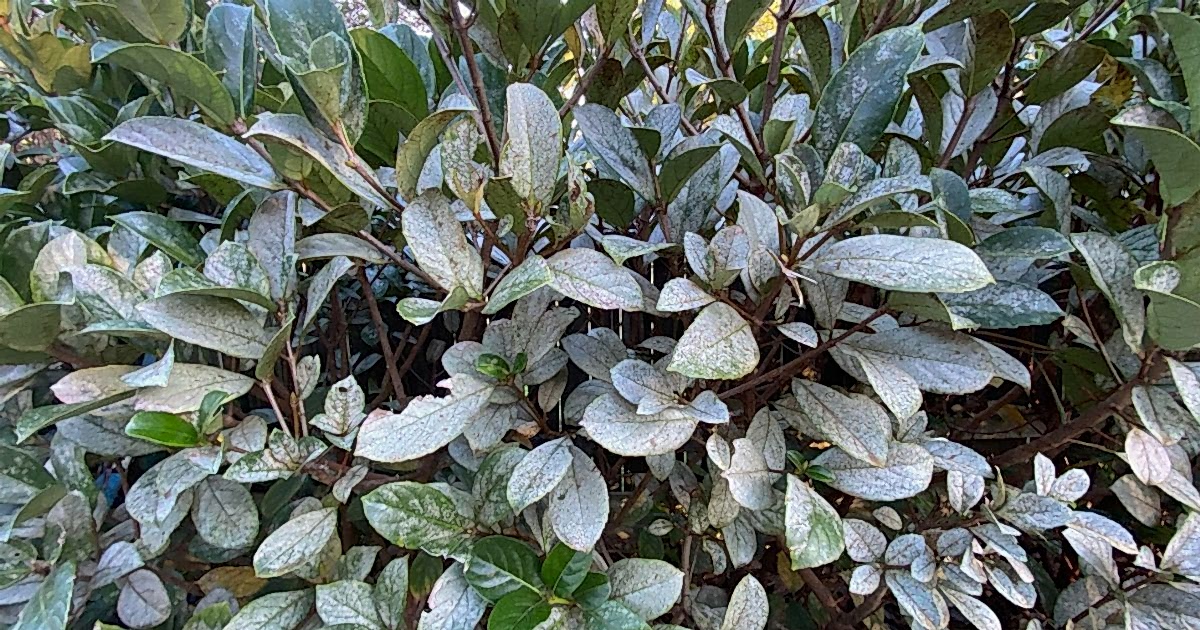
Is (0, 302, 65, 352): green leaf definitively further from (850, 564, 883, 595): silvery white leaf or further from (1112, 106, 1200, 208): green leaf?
(1112, 106, 1200, 208): green leaf

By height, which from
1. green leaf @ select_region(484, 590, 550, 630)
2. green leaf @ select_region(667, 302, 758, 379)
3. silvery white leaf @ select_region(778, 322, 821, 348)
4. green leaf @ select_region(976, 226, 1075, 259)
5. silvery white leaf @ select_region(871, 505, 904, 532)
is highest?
green leaf @ select_region(976, 226, 1075, 259)

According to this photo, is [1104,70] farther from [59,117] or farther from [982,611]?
[59,117]

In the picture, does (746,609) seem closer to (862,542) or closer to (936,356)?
(862,542)

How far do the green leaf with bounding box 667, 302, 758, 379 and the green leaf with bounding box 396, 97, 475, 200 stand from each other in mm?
213

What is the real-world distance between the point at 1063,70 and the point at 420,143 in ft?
1.91

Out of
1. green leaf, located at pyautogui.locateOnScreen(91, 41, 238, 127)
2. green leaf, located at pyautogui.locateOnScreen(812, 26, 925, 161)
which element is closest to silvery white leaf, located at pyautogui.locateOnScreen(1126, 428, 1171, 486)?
green leaf, located at pyautogui.locateOnScreen(812, 26, 925, 161)

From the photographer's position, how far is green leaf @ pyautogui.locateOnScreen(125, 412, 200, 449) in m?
0.48

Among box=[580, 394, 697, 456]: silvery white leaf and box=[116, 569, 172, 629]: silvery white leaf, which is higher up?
box=[580, 394, 697, 456]: silvery white leaf

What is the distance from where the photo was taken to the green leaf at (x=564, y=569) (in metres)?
0.55

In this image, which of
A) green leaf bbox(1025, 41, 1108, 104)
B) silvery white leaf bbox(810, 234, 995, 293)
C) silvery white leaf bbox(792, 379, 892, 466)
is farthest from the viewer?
green leaf bbox(1025, 41, 1108, 104)

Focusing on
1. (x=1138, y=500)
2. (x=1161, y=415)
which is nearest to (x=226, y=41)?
(x=1161, y=415)

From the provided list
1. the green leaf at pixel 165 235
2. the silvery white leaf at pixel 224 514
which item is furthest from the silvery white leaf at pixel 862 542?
the green leaf at pixel 165 235

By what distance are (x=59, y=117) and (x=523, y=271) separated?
57cm

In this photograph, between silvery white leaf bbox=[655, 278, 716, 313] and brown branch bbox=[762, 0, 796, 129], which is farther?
brown branch bbox=[762, 0, 796, 129]
